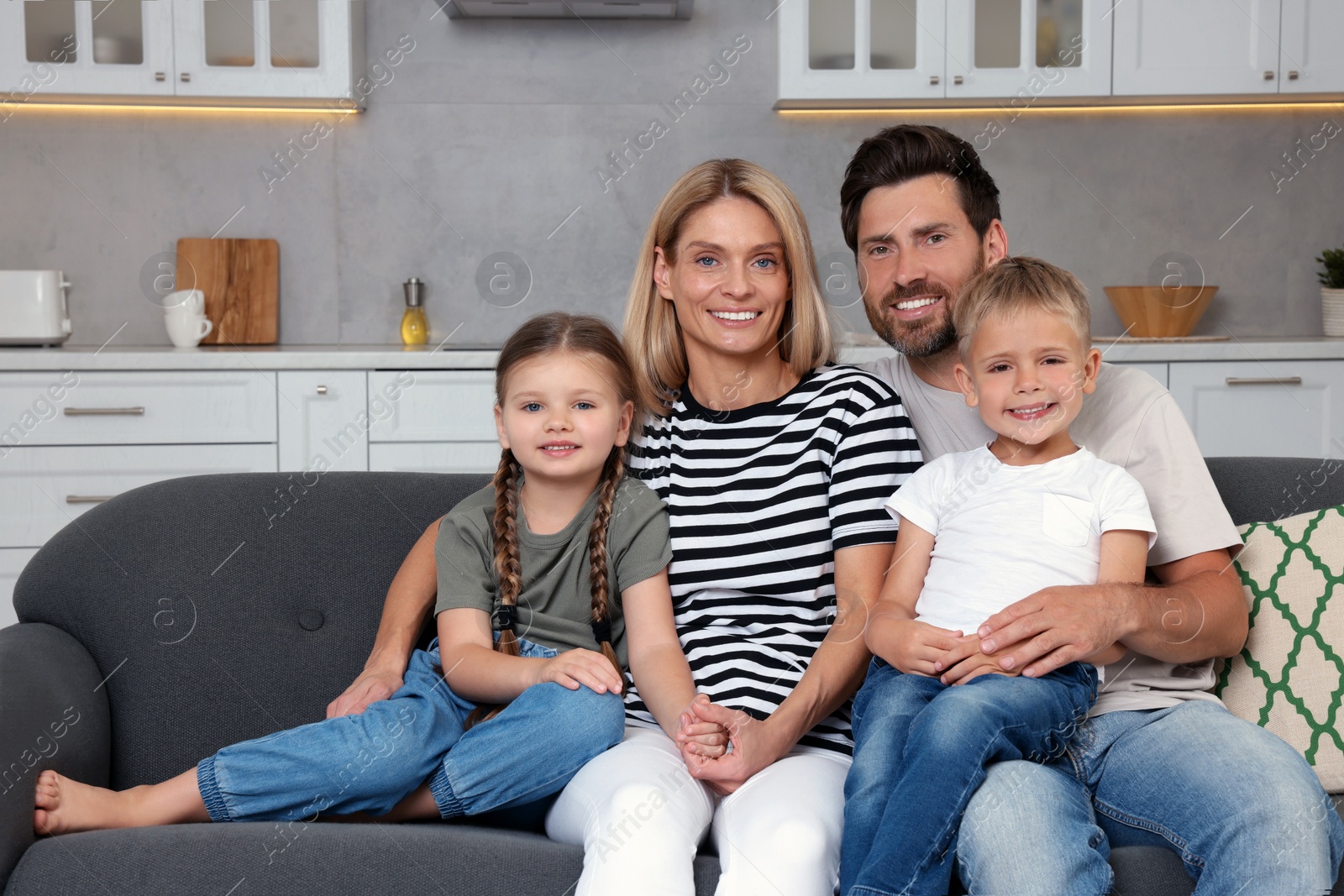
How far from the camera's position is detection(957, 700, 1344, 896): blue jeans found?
1070 millimetres

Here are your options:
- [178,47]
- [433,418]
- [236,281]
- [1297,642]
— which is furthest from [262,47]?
[1297,642]

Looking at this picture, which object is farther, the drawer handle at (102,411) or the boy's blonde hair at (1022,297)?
the drawer handle at (102,411)

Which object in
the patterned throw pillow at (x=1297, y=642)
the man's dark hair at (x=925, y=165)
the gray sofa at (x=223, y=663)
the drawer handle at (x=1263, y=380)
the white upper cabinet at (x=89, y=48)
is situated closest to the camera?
the gray sofa at (x=223, y=663)

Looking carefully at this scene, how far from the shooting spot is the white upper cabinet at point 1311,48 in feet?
10.7

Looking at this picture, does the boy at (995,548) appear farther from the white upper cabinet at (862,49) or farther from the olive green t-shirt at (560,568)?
the white upper cabinet at (862,49)

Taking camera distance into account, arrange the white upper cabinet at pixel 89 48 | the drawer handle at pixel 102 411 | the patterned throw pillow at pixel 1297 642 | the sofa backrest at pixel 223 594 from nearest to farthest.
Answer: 1. the patterned throw pillow at pixel 1297 642
2. the sofa backrest at pixel 223 594
3. the drawer handle at pixel 102 411
4. the white upper cabinet at pixel 89 48

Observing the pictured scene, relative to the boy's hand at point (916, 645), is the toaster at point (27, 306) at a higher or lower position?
higher

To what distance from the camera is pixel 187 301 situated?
3.22m

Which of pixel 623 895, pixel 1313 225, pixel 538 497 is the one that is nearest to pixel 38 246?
pixel 538 497

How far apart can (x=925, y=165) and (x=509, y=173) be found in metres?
2.17

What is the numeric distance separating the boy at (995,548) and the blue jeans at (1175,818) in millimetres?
46

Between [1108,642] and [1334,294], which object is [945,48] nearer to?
[1334,294]

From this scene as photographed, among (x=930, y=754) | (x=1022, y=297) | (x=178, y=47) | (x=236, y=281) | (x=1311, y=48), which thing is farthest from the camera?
(x=236, y=281)

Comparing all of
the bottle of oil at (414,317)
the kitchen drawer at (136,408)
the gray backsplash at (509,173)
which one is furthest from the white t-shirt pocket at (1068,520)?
the bottle of oil at (414,317)
